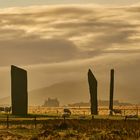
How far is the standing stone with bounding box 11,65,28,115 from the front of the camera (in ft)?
181

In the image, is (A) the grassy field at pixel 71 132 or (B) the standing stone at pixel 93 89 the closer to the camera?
(A) the grassy field at pixel 71 132

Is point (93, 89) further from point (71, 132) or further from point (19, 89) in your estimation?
point (71, 132)

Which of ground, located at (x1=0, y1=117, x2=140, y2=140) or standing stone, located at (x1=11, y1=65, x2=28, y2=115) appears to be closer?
ground, located at (x1=0, y1=117, x2=140, y2=140)

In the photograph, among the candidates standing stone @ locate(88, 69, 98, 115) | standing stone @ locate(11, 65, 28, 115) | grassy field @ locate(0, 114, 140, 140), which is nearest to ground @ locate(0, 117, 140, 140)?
grassy field @ locate(0, 114, 140, 140)

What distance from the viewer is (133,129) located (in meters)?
35.2

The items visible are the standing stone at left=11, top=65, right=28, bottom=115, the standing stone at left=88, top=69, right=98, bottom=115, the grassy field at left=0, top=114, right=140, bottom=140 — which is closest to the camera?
the grassy field at left=0, top=114, right=140, bottom=140

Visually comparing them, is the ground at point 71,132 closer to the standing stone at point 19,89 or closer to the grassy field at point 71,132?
the grassy field at point 71,132

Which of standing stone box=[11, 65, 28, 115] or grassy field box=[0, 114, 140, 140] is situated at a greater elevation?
standing stone box=[11, 65, 28, 115]

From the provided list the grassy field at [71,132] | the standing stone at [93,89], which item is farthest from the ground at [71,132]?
the standing stone at [93,89]

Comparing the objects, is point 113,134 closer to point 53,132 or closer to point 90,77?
point 53,132

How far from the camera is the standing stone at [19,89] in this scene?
55.1 metres

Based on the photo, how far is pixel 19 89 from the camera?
55.7 metres

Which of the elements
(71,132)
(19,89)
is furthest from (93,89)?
(71,132)

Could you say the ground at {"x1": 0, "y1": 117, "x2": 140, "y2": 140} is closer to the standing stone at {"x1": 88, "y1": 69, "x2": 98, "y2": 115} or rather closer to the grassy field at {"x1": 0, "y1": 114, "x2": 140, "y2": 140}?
the grassy field at {"x1": 0, "y1": 114, "x2": 140, "y2": 140}
